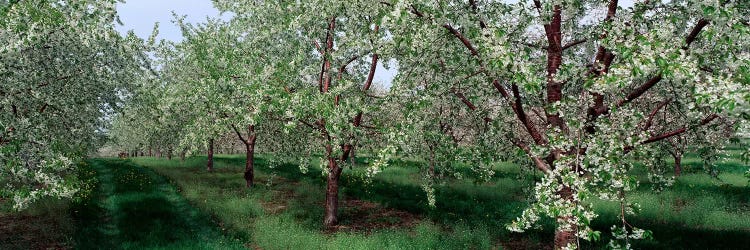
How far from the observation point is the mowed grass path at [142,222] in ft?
43.8

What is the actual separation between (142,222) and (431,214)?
10.8 meters

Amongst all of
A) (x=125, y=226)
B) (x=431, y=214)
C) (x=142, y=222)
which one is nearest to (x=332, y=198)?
(x=431, y=214)

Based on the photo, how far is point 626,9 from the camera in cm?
949

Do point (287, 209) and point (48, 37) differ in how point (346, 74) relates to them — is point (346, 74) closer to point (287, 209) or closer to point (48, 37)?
point (287, 209)

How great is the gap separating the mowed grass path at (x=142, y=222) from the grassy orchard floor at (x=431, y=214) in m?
0.86

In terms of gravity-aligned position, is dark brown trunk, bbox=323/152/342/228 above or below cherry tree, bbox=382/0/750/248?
below

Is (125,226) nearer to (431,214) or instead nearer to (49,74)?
(49,74)

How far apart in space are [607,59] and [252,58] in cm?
1023

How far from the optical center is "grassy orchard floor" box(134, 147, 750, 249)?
14.2 metres

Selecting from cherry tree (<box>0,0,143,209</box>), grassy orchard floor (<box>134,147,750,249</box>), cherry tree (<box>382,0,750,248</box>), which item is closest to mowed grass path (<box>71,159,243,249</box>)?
grassy orchard floor (<box>134,147,750,249</box>)

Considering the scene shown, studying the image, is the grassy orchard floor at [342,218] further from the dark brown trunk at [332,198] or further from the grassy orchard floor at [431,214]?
the dark brown trunk at [332,198]

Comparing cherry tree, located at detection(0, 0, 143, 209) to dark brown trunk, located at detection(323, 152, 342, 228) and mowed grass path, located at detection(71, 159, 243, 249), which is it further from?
dark brown trunk, located at detection(323, 152, 342, 228)

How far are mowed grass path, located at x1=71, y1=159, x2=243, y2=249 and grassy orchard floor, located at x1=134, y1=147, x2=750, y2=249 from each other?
Answer: 0.86 m

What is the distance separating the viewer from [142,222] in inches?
634
